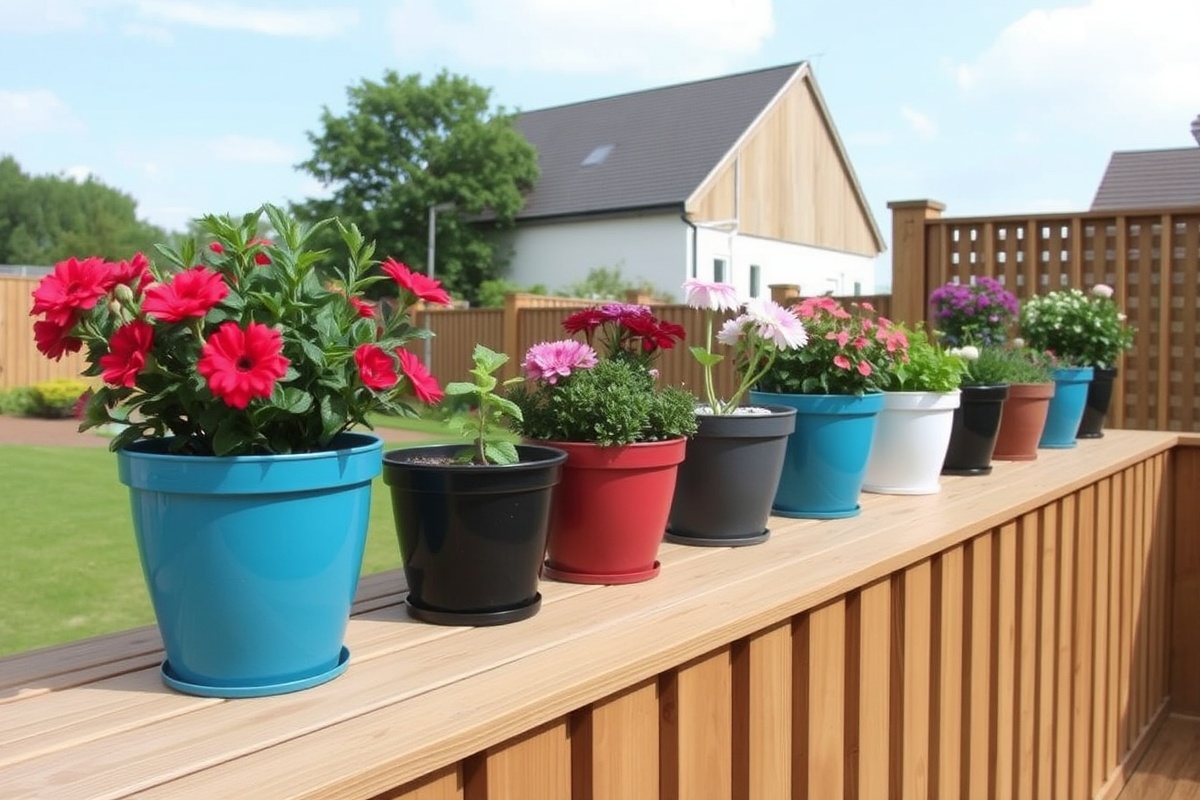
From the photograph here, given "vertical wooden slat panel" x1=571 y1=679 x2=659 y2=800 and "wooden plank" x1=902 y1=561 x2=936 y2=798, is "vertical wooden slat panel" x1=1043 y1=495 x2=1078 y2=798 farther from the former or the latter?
"vertical wooden slat panel" x1=571 y1=679 x2=659 y2=800

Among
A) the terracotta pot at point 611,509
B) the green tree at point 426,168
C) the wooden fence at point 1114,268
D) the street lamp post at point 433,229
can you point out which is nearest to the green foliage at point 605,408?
the terracotta pot at point 611,509

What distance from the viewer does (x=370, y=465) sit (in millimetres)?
1035

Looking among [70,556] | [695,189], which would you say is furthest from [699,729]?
[695,189]

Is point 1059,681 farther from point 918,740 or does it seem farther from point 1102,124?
point 1102,124

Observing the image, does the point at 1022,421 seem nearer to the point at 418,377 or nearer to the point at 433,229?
the point at 418,377

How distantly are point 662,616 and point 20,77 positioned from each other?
44.1 meters

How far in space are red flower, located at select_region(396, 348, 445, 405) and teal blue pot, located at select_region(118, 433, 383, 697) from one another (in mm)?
82

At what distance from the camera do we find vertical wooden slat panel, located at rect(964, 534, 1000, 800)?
A: 1937mm

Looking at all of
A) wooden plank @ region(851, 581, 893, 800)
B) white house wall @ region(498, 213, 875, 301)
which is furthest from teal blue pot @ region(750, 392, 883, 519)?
white house wall @ region(498, 213, 875, 301)

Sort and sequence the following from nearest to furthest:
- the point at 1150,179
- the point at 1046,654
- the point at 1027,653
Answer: the point at 1027,653 < the point at 1046,654 < the point at 1150,179

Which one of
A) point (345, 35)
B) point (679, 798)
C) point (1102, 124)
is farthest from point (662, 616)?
point (345, 35)

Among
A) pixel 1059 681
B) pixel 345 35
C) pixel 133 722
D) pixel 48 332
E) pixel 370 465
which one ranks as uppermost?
pixel 345 35

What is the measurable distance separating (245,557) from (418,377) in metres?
0.23

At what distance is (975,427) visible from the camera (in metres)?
2.49
